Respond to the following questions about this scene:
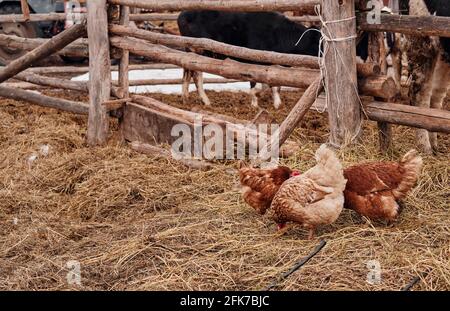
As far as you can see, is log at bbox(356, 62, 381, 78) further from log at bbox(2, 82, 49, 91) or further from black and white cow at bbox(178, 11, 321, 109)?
log at bbox(2, 82, 49, 91)

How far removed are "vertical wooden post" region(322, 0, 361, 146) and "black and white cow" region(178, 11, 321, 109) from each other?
14.2 feet

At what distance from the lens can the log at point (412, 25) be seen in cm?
551

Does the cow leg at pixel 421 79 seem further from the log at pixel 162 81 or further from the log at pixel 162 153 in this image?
the log at pixel 162 81

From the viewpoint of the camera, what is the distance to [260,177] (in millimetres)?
5156

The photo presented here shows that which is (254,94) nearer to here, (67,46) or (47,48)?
(67,46)

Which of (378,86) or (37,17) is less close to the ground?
(37,17)

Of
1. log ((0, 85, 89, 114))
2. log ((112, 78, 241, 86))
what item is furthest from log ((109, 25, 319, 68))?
log ((112, 78, 241, 86))

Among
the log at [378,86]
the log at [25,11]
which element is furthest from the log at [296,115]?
the log at [25,11]

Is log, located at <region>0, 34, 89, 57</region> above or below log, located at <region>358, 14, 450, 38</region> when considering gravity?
below

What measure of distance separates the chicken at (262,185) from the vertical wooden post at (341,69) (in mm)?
1040

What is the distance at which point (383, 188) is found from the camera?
476 centimetres

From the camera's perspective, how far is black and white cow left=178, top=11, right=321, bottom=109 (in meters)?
10.4

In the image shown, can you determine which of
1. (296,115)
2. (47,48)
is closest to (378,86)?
(296,115)

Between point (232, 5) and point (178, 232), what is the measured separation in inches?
99.6
